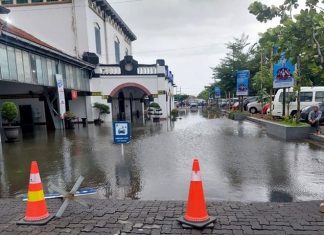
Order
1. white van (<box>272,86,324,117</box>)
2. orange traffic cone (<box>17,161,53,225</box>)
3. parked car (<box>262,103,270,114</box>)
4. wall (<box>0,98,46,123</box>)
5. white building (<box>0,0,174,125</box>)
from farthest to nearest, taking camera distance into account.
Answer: white building (<box>0,0,174,125</box>) < wall (<box>0,98,46,123</box>) < parked car (<box>262,103,270,114</box>) < white van (<box>272,86,324,117</box>) < orange traffic cone (<box>17,161,53,225</box>)

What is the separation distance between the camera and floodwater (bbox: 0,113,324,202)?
16.8ft

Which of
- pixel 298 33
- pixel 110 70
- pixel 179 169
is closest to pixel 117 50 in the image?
pixel 110 70

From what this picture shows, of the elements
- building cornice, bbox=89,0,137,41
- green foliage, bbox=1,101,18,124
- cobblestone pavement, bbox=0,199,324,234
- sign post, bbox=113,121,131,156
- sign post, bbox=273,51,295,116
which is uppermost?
building cornice, bbox=89,0,137,41

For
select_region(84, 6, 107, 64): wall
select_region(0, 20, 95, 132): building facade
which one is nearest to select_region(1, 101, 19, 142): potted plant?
select_region(0, 20, 95, 132): building facade

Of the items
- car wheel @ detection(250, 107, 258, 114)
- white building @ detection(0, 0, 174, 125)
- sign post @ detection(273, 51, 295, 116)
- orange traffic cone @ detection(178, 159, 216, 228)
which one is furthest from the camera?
car wheel @ detection(250, 107, 258, 114)

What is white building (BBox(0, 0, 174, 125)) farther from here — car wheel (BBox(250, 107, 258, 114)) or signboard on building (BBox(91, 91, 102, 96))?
car wheel (BBox(250, 107, 258, 114))

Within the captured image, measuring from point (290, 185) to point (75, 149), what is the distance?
739cm

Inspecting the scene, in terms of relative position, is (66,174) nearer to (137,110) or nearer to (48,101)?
(48,101)

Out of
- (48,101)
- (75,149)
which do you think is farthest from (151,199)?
(48,101)

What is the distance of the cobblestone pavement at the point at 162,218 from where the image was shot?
3492mm

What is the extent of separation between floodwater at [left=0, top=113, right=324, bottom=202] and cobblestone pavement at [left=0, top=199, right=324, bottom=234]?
53cm

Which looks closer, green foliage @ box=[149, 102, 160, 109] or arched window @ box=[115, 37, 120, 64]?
green foliage @ box=[149, 102, 160, 109]

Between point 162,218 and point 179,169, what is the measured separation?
290cm

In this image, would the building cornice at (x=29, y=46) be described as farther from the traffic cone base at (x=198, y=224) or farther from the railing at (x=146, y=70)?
the traffic cone base at (x=198, y=224)
